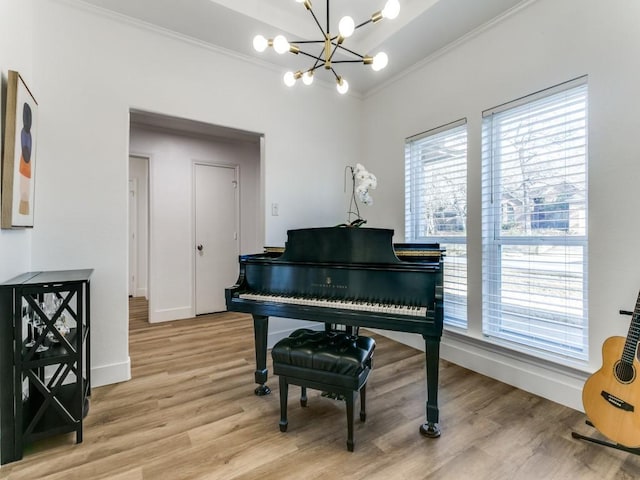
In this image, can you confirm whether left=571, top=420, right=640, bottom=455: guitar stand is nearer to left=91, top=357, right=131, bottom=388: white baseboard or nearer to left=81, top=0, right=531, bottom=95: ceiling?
left=81, top=0, right=531, bottom=95: ceiling

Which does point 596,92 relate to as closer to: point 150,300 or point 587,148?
point 587,148

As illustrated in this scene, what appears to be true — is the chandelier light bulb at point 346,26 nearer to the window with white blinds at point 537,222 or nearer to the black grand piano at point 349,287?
the black grand piano at point 349,287

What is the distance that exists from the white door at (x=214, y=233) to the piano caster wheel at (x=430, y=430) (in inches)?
135

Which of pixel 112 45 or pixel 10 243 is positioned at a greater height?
pixel 112 45

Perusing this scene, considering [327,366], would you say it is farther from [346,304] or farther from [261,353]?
[261,353]

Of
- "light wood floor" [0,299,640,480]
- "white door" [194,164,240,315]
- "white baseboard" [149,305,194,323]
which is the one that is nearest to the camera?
"light wood floor" [0,299,640,480]

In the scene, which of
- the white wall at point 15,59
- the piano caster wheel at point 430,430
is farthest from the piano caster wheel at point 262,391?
the white wall at point 15,59

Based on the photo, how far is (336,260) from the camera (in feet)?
6.86

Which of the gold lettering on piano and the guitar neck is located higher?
the gold lettering on piano

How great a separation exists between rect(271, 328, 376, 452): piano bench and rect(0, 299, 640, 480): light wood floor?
6.6 inches

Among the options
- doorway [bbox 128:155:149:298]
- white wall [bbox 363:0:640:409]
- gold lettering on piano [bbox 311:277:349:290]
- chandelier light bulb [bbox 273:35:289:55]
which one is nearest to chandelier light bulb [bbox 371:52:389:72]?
Result: chandelier light bulb [bbox 273:35:289:55]

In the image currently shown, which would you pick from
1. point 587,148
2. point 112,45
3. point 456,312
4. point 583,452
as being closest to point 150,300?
point 112,45

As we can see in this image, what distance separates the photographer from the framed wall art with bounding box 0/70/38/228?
5.14 feet

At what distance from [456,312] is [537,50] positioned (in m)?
2.13
